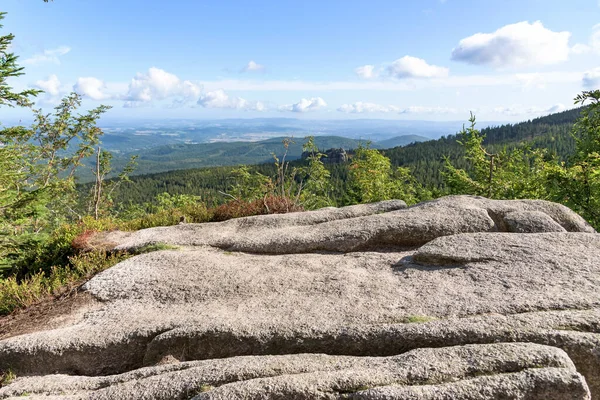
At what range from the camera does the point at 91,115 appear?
76.3ft

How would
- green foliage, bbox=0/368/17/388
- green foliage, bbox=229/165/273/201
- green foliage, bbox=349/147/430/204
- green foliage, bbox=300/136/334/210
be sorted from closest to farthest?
green foliage, bbox=0/368/17/388 < green foliage, bbox=229/165/273/201 < green foliage, bbox=300/136/334/210 < green foliage, bbox=349/147/430/204

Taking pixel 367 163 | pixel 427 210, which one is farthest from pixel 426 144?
pixel 427 210

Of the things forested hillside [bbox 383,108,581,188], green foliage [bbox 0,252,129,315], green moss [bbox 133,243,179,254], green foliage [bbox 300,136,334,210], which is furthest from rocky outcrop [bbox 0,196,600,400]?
forested hillside [bbox 383,108,581,188]

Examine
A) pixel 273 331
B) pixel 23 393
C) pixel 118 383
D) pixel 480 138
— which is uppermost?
pixel 480 138

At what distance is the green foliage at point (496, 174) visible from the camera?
17.2 m

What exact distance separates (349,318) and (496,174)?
15705mm

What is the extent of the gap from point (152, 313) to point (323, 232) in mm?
5524

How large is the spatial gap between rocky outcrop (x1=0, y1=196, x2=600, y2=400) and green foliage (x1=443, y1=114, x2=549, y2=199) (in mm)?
6019

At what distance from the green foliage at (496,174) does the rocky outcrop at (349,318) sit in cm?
602

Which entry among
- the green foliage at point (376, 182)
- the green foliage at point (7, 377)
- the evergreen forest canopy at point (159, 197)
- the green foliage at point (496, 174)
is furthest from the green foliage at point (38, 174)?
the green foliage at point (496, 174)

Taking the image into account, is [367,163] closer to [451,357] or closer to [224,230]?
[224,230]

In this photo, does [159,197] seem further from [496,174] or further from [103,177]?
[496,174]

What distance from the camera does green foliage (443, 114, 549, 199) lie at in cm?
1716

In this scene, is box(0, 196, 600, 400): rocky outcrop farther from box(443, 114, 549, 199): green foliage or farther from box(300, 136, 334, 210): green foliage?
box(300, 136, 334, 210): green foliage
